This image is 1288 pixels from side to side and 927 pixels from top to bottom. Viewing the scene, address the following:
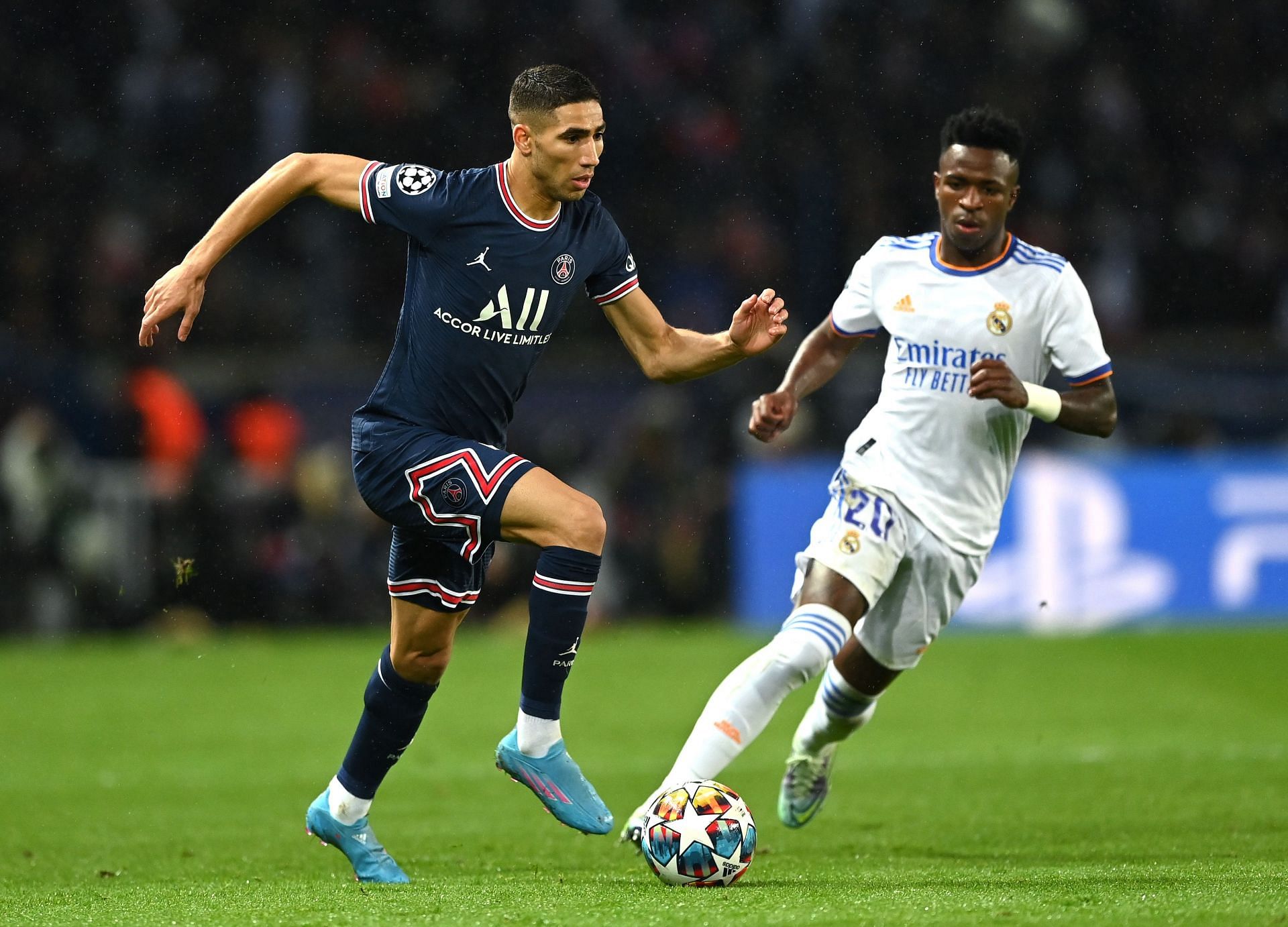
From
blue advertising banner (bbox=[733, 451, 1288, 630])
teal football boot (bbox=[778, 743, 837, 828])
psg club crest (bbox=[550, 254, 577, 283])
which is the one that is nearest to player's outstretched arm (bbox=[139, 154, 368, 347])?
psg club crest (bbox=[550, 254, 577, 283])

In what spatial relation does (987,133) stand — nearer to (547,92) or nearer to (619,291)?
(619,291)

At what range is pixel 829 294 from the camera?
51.5ft

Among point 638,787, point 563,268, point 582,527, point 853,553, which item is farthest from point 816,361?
point 638,787

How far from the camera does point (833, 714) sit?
265 inches

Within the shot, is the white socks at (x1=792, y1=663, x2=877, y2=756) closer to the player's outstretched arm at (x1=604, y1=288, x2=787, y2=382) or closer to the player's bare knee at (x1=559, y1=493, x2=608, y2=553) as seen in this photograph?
the player's outstretched arm at (x1=604, y1=288, x2=787, y2=382)

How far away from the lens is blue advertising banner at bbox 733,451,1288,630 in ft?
44.0

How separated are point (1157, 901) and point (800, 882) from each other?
3.78 feet

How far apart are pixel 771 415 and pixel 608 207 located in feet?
36.8

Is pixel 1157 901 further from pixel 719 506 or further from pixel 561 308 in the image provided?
pixel 719 506

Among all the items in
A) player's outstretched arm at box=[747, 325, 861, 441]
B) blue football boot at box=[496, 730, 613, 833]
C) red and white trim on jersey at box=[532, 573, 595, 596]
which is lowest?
blue football boot at box=[496, 730, 613, 833]

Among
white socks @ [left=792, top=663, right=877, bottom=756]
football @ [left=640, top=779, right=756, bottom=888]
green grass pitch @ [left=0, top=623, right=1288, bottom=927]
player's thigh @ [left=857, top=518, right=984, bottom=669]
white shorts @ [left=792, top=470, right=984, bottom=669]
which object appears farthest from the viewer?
white socks @ [left=792, top=663, right=877, bottom=756]

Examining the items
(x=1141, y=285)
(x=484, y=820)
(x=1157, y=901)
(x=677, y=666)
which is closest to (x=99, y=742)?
(x=484, y=820)

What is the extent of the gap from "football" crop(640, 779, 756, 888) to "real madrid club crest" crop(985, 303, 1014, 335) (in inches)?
82.3

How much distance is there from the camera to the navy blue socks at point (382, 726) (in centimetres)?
596
